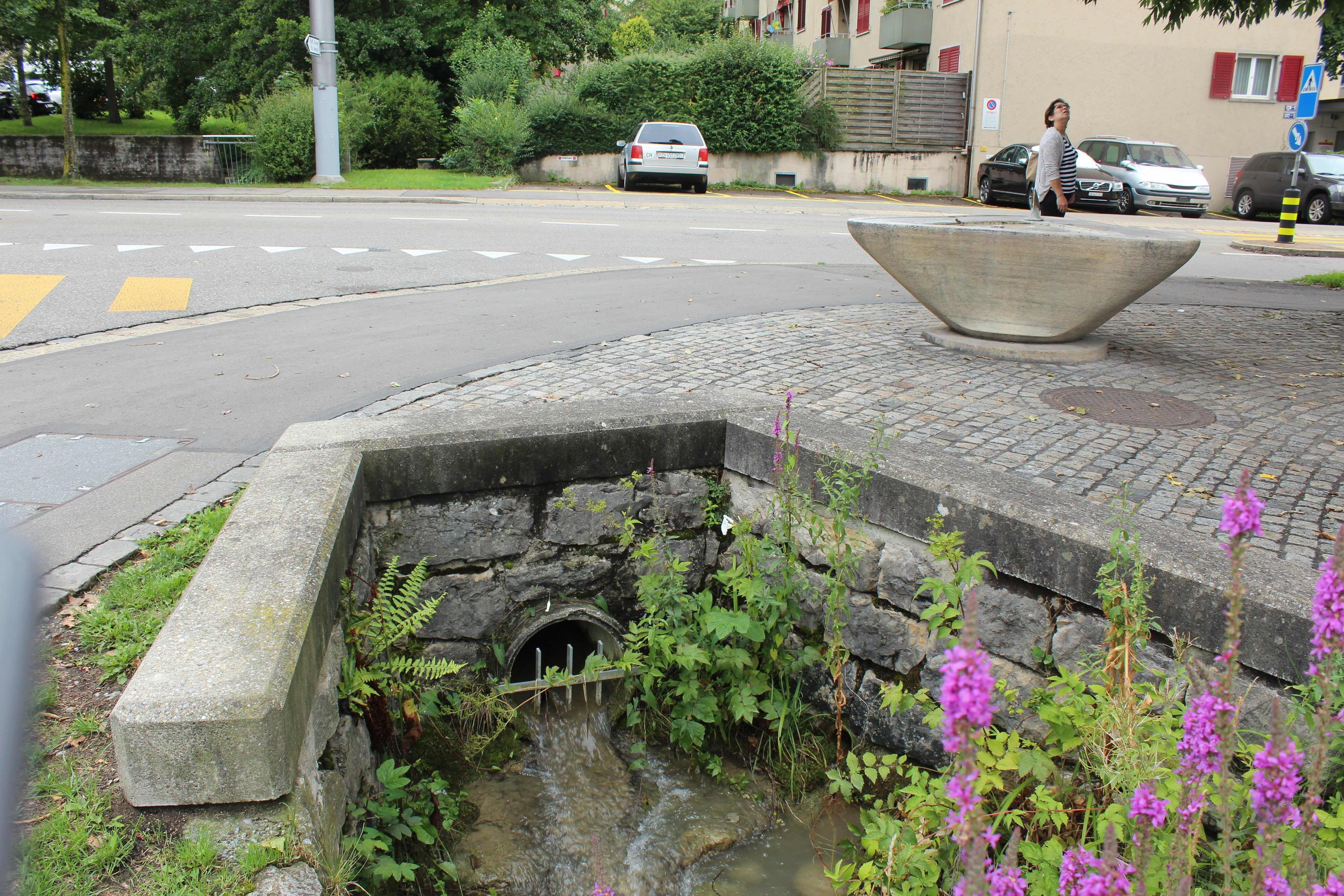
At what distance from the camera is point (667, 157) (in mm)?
25516

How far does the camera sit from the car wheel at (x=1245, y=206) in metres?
27.3

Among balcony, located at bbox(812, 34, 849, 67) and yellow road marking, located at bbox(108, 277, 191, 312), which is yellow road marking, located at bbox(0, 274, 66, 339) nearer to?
yellow road marking, located at bbox(108, 277, 191, 312)

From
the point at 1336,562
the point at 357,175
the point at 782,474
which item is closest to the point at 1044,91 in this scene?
the point at 357,175

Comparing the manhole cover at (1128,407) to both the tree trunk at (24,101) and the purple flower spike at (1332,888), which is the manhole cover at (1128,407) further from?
the tree trunk at (24,101)

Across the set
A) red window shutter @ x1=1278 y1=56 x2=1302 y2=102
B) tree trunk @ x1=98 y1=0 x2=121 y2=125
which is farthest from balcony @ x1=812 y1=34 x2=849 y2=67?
tree trunk @ x1=98 y1=0 x2=121 y2=125

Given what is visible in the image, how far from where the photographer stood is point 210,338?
7.82 meters

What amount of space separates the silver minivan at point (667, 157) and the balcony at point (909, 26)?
37.2 ft

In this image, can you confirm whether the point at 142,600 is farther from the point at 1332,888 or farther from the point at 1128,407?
the point at 1128,407

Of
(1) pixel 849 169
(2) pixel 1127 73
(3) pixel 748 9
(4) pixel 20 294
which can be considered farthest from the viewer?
(3) pixel 748 9

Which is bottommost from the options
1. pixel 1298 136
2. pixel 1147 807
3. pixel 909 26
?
pixel 1147 807

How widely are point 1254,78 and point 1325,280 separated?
77.1 ft

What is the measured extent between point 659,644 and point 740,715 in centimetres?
42

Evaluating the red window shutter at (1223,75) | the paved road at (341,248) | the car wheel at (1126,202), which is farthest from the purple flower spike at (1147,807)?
the red window shutter at (1223,75)

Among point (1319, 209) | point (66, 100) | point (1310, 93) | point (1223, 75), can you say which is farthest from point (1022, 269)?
point (1223, 75)
